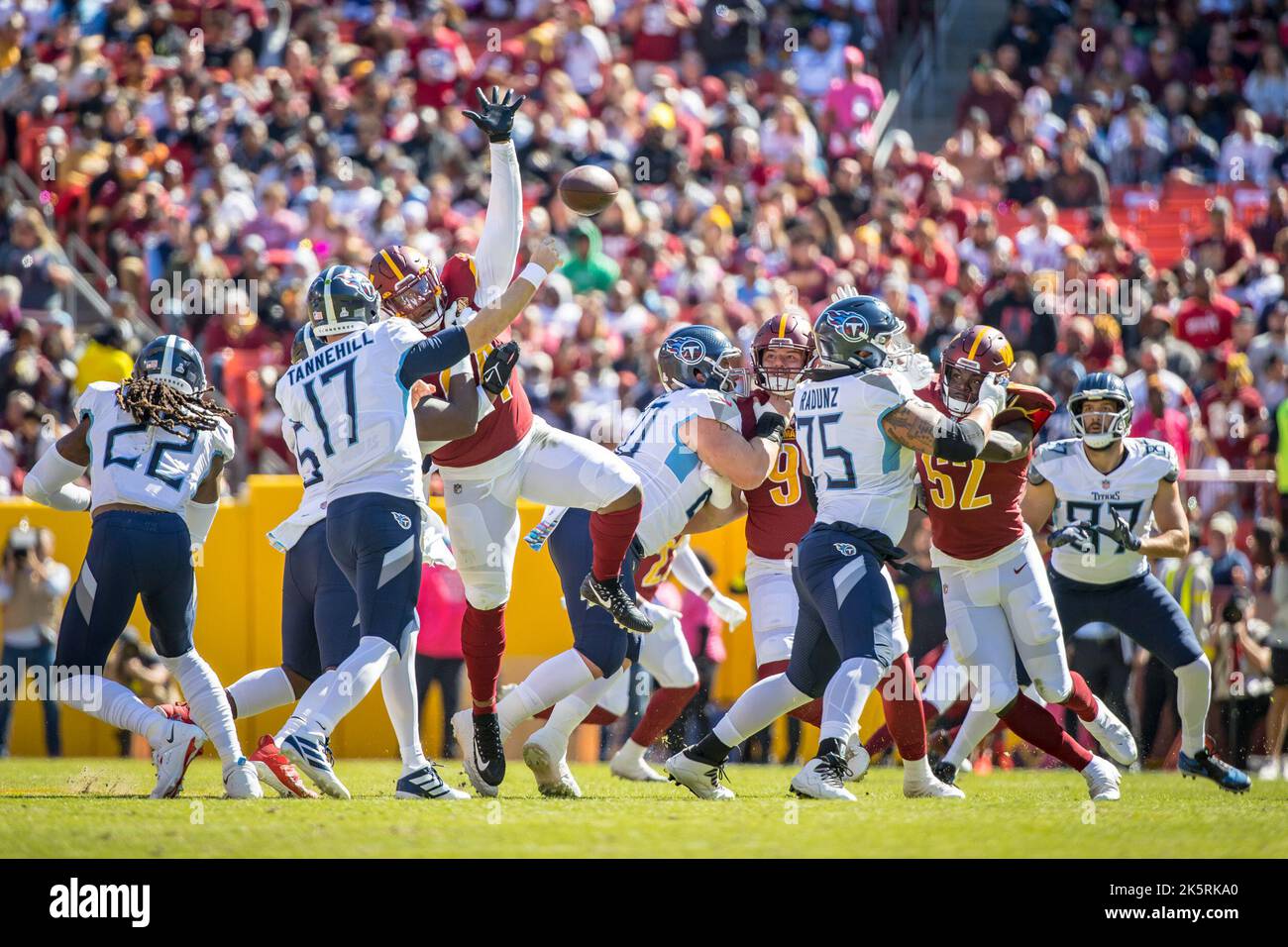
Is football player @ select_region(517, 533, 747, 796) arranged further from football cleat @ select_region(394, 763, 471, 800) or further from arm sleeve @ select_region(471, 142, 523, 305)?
arm sleeve @ select_region(471, 142, 523, 305)

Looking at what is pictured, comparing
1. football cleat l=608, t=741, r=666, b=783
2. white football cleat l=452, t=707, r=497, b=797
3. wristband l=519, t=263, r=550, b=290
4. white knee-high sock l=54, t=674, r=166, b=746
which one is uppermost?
wristband l=519, t=263, r=550, b=290

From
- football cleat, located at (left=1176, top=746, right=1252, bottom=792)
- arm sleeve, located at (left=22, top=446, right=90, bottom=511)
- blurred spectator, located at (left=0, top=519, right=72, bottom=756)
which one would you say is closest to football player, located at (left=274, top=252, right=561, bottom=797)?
arm sleeve, located at (left=22, top=446, right=90, bottom=511)

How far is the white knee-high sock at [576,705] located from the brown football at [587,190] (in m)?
2.15

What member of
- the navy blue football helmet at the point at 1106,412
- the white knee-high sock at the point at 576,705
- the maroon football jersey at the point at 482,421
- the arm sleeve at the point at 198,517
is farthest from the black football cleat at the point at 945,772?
the arm sleeve at the point at 198,517

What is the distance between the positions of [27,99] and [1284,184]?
35.6 ft

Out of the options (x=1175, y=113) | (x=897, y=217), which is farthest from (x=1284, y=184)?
(x=897, y=217)

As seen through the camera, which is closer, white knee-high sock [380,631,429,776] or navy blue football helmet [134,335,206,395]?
white knee-high sock [380,631,429,776]

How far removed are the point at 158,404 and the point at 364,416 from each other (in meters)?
1.03

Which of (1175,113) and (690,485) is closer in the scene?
(690,485)

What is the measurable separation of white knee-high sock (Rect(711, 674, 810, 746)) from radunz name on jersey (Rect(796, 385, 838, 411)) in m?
1.08

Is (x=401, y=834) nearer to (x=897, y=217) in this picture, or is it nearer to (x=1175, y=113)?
(x=897, y=217)

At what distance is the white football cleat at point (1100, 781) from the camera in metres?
7.71

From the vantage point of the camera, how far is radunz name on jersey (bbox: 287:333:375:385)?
6.80m

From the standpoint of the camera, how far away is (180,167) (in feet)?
51.4
